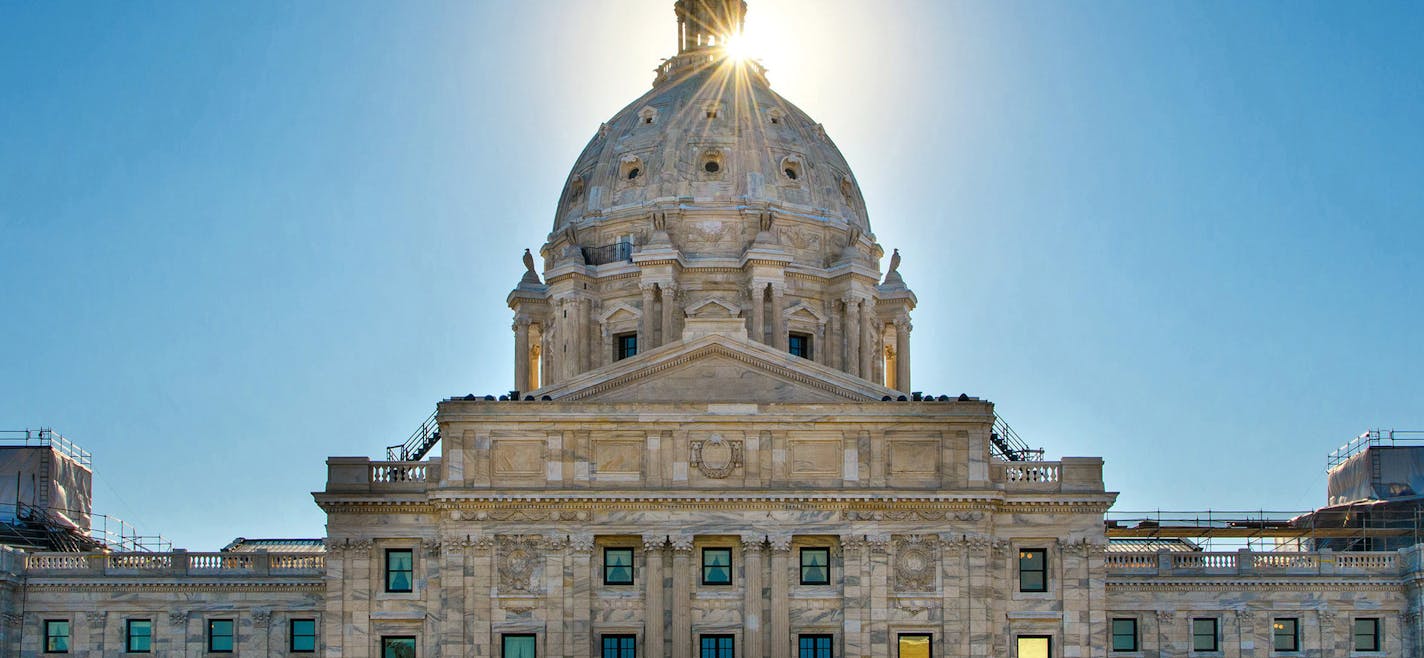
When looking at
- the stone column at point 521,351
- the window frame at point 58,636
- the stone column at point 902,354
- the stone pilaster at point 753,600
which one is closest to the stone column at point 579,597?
the stone pilaster at point 753,600

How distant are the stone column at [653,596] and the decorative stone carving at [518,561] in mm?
3714

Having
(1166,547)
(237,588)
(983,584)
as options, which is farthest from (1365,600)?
(237,588)

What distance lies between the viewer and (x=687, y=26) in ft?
358

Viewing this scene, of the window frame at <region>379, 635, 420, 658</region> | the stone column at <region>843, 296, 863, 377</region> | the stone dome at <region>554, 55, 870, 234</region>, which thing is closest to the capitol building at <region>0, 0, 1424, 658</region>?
the window frame at <region>379, 635, 420, 658</region>

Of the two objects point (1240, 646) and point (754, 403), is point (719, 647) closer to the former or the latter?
point (754, 403)

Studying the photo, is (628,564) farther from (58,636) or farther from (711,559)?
(58,636)

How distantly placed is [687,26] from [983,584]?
44.7m

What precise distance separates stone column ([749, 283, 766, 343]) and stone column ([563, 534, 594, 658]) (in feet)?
74.5

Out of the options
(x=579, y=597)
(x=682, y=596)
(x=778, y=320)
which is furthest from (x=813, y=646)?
(x=778, y=320)

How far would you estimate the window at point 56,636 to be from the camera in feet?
263

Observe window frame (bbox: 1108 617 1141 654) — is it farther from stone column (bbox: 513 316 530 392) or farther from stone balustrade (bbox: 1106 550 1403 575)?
stone column (bbox: 513 316 530 392)

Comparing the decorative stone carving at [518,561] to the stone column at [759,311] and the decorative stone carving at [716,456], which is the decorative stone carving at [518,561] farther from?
the stone column at [759,311]

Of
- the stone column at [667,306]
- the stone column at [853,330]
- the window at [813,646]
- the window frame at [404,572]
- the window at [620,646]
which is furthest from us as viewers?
the stone column at [853,330]

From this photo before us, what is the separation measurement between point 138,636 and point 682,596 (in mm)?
22239
